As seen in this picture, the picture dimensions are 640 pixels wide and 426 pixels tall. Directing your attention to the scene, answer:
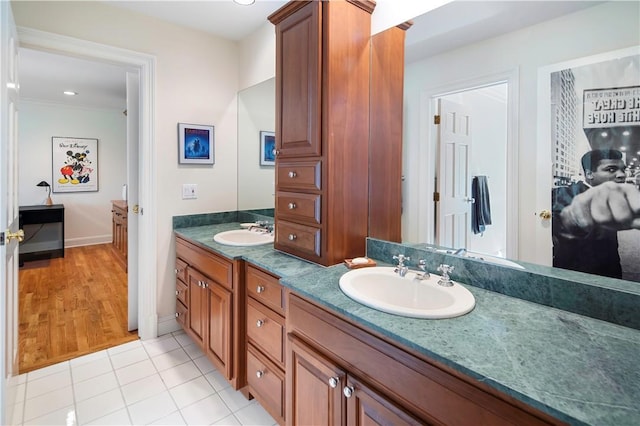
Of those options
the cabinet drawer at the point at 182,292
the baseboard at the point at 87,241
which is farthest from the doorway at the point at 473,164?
the baseboard at the point at 87,241

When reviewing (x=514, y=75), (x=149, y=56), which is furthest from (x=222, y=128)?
(x=514, y=75)

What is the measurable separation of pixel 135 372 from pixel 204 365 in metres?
0.42

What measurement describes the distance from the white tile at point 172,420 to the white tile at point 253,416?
0.27 m

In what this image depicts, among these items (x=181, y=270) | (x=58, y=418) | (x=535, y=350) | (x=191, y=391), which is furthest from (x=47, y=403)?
(x=535, y=350)

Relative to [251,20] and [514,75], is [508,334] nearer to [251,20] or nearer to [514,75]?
[514,75]

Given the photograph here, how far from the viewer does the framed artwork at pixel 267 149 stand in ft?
7.91

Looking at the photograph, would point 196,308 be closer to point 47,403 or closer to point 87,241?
point 47,403

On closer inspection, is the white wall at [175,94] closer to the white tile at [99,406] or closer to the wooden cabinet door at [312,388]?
the white tile at [99,406]

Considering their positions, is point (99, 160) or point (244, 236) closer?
point (244, 236)

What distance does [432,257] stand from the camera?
1398mm

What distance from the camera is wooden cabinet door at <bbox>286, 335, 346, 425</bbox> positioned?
103 centimetres

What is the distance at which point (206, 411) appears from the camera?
1.73m

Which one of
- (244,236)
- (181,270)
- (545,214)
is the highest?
(545,214)

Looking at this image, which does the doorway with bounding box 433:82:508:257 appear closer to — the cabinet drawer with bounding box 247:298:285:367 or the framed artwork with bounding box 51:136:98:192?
the cabinet drawer with bounding box 247:298:285:367
